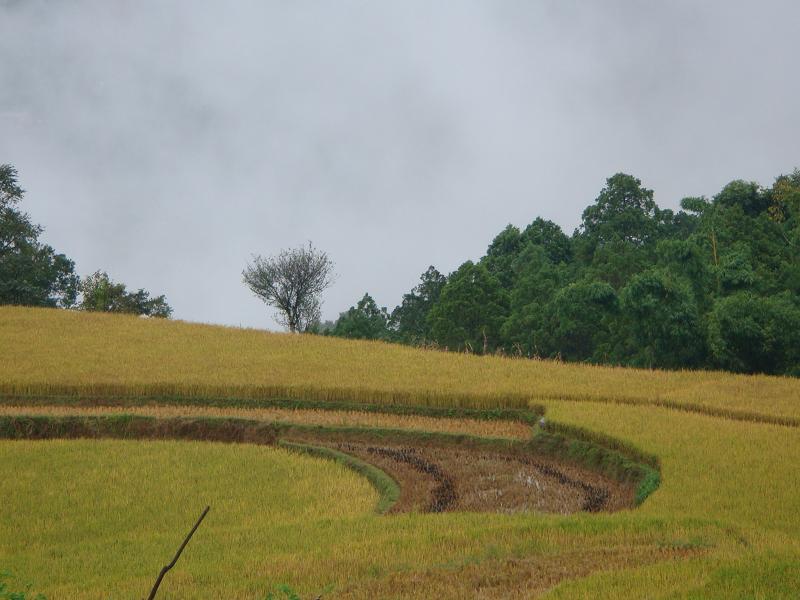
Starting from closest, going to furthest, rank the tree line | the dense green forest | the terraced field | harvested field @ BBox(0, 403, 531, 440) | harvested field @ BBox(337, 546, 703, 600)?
harvested field @ BBox(337, 546, 703, 600) < the terraced field < harvested field @ BBox(0, 403, 531, 440) < the dense green forest < the tree line

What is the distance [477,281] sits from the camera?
4656 centimetres

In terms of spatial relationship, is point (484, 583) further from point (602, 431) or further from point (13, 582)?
point (602, 431)

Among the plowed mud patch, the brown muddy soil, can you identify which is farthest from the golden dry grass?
the plowed mud patch

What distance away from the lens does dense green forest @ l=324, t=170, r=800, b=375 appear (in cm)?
2769

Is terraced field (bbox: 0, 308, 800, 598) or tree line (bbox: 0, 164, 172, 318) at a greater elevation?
tree line (bbox: 0, 164, 172, 318)

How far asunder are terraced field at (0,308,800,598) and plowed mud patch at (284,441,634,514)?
0.06m

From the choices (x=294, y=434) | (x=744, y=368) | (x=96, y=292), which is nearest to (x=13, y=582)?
(x=294, y=434)

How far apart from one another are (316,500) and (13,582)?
4.97m

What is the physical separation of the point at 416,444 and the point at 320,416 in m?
3.29

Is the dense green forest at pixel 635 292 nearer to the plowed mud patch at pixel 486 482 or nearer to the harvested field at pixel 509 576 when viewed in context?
the plowed mud patch at pixel 486 482

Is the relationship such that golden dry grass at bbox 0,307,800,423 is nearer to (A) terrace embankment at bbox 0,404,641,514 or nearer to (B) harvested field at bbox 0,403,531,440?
(B) harvested field at bbox 0,403,531,440

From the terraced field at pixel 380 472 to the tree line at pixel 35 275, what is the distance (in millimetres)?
16630

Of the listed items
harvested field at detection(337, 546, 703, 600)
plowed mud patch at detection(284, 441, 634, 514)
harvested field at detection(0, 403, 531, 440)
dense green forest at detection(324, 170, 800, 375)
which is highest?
dense green forest at detection(324, 170, 800, 375)

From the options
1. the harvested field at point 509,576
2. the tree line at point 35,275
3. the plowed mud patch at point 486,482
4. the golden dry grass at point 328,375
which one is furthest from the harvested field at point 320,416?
A: the tree line at point 35,275
